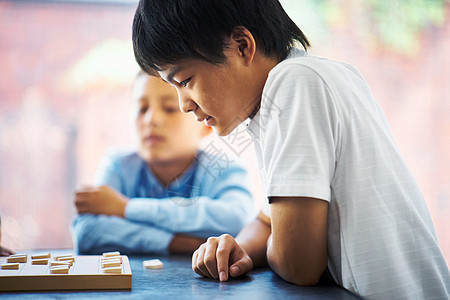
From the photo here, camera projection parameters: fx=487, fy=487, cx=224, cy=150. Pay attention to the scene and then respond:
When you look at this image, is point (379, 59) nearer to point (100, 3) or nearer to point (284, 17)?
point (100, 3)

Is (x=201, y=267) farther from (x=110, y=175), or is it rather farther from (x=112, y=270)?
(x=110, y=175)

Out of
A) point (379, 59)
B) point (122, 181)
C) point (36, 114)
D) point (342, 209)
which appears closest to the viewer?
point (342, 209)

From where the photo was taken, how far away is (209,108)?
0.80 m

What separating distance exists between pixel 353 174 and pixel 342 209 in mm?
49

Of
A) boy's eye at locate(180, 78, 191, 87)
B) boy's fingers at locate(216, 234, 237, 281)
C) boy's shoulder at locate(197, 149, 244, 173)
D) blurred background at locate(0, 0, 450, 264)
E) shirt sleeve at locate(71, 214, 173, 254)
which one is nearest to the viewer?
boy's fingers at locate(216, 234, 237, 281)

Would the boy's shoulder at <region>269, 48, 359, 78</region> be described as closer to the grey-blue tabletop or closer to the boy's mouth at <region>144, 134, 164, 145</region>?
the grey-blue tabletop

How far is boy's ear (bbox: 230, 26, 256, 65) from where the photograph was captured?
78cm

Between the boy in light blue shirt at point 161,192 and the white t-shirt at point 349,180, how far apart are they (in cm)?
48

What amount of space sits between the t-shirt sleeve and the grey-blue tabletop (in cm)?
12

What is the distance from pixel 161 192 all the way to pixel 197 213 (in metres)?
0.23

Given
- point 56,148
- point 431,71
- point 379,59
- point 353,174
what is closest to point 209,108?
point 353,174

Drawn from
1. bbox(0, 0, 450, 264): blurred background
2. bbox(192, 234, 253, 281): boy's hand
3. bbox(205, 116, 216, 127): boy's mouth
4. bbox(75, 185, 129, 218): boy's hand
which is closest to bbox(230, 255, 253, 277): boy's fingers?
bbox(192, 234, 253, 281): boy's hand

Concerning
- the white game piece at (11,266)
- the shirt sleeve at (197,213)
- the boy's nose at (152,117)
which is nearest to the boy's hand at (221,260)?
the white game piece at (11,266)

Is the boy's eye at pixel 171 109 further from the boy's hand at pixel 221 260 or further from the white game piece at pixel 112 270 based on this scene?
the white game piece at pixel 112 270
